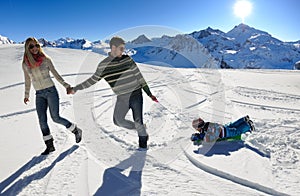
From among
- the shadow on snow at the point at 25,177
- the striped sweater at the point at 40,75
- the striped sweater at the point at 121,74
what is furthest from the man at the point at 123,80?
the shadow on snow at the point at 25,177

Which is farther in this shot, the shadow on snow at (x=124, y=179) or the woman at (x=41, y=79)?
the woman at (x=41, y=79)

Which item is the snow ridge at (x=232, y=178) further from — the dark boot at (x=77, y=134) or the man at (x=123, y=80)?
the dark boot at (x=77, y=134)

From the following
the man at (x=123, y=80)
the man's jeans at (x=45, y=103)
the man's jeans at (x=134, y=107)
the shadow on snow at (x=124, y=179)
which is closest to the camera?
the shadow on snow at (x=124, y=179)

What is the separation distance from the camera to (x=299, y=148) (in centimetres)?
378

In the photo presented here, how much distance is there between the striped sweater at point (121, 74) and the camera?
3.68 m

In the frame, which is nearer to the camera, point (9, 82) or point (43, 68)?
point (43, 68)

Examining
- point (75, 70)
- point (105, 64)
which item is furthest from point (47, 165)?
point (75, 70)

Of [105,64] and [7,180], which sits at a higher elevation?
[105,64]

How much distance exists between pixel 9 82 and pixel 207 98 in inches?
306

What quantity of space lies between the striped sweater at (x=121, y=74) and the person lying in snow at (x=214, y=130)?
1240 mm

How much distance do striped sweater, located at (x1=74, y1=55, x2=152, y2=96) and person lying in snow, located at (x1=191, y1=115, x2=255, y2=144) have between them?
124 centimetres

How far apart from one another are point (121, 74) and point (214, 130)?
6.20 ft

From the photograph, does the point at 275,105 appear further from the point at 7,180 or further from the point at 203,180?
the point at 7,180

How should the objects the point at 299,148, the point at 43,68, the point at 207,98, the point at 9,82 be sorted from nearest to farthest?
the point at 43,68, the point at 299,148, the point at 207,98, the point at 9,82
